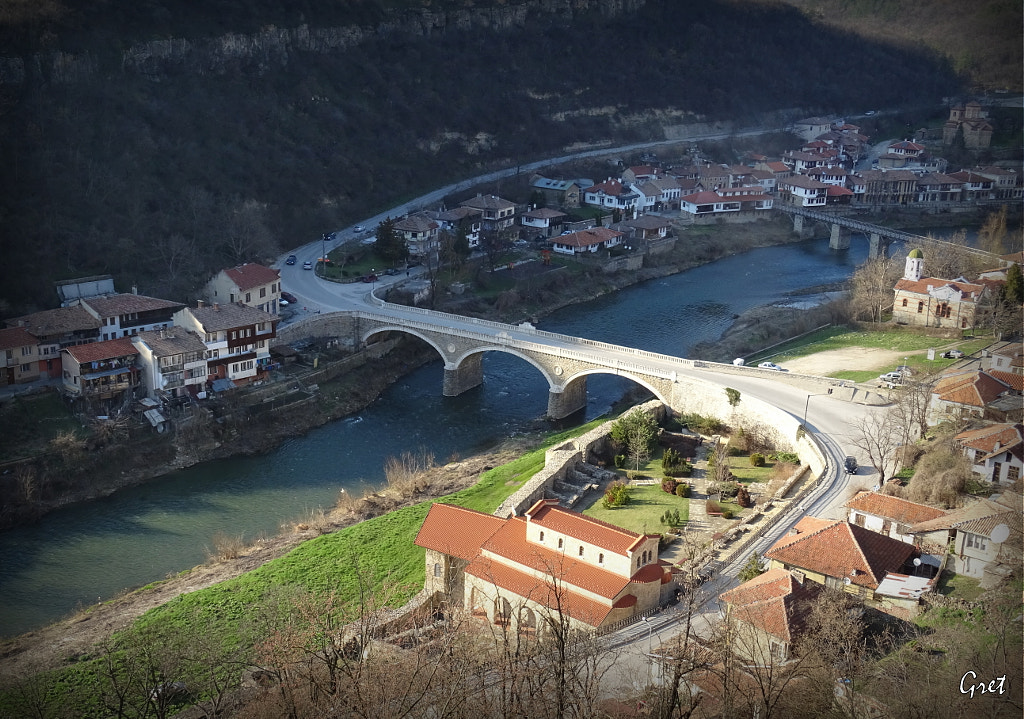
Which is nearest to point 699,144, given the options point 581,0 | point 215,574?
point 581,0

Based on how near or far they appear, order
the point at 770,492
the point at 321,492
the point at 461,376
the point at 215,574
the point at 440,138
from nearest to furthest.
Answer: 1. the point at 215,574
2. the point at 770,492
3. the point at 321,492
4. the point at 461,376
5. the point at 440,138

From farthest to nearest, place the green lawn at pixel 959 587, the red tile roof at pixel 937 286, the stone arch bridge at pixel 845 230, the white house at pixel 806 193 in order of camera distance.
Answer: the white house at pixel 806 193 → the stone arch bridge at pixel 845 230 → the red tile roof at pixel 937 286 → the green lawn at pixel 959 587

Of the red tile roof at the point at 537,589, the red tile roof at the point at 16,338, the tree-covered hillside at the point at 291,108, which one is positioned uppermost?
the tree-covered hillside at the point at 291,108

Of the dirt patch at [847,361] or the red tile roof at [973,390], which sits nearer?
the red tile roof at [973,390]

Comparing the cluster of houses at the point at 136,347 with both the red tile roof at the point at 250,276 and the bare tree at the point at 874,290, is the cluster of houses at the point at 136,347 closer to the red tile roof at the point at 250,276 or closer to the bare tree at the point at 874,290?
the red tile roof at the point at 250,276

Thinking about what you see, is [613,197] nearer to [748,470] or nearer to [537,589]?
[748,470]

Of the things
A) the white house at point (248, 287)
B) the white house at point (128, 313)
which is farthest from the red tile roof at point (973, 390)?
the white house at point (128, 313)

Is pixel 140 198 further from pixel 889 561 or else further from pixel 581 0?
pixel 581 0

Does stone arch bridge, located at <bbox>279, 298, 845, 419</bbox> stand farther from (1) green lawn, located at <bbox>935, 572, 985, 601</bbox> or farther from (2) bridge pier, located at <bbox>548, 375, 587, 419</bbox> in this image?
(1) green lawn, located at <bbox>935, 572, 985, 601</bbox>
